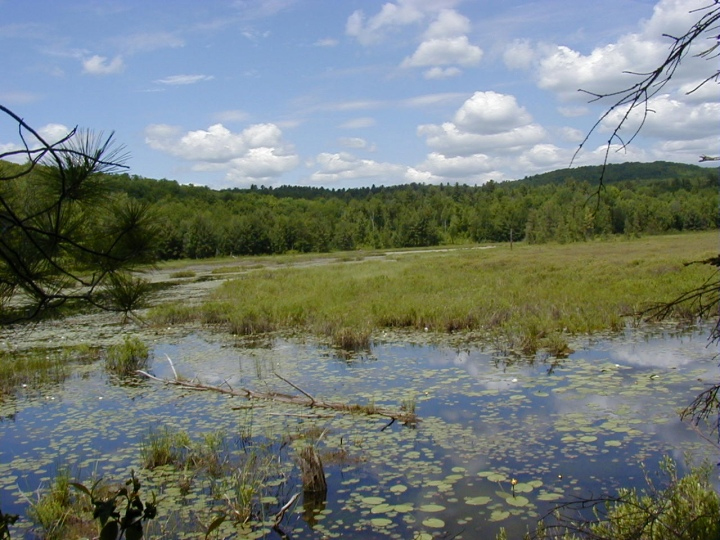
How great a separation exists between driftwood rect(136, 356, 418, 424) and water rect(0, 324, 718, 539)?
131 millimetres

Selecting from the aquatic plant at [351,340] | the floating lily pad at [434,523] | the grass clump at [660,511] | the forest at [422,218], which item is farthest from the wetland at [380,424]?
the forest at [422,218]

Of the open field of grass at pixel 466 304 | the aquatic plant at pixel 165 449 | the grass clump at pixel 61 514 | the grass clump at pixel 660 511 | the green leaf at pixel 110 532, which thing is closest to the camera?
the green leaf at pixel 110 532

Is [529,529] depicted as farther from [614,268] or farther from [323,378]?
[614,268]

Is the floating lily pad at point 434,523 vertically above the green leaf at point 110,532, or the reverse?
the green leaf at point 110,532

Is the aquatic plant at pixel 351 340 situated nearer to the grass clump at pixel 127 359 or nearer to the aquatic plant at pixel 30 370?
the grass clump at pixel 127 359

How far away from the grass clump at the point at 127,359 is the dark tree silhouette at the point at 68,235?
814 cm

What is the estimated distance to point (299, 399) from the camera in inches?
340

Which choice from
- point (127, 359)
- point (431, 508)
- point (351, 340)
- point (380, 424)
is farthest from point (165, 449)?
point (351, 340)

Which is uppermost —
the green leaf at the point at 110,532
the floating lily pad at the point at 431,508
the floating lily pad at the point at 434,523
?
the green leaf at the point at 110,532

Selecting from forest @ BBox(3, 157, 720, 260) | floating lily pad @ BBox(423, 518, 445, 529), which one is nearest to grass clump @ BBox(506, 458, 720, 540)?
floating lily pad @ BBox(423, 518, 445, 529)

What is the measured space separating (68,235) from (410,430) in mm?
5195

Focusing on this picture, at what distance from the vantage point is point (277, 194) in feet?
543

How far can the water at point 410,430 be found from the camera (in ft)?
18.0

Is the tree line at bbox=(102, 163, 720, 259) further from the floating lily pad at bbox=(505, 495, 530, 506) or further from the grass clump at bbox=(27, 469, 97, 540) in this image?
the grass clump at bbox=(27, 469, 97, 540)
